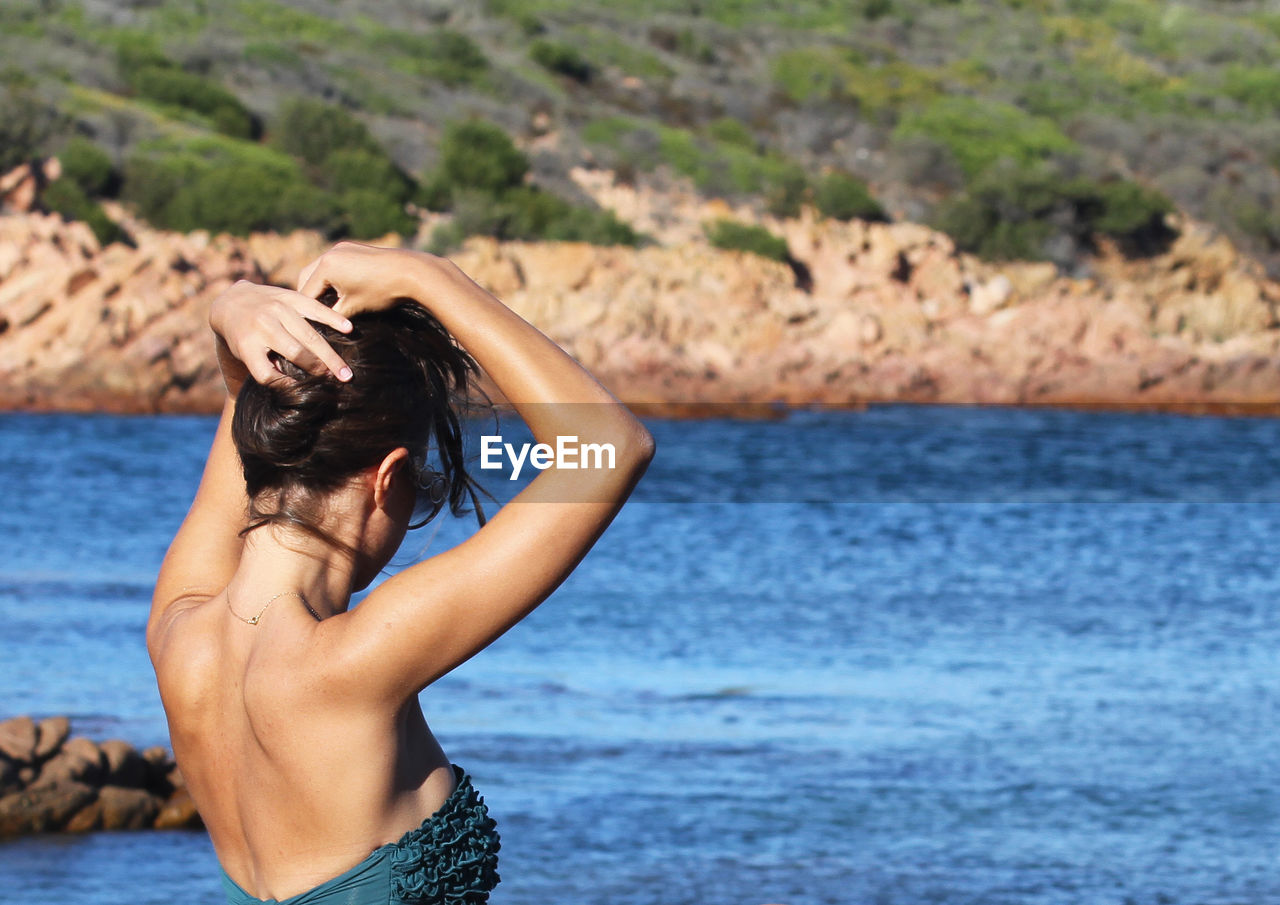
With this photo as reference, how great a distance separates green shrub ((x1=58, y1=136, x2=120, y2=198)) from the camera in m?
27.5

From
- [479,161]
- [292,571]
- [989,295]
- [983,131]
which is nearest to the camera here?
[292,571]

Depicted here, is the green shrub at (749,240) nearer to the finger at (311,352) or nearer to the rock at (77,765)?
the rock at (77,765)

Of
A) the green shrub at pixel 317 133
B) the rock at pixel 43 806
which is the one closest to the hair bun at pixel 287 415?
the rock at pixel 43 806

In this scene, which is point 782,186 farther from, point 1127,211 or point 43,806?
point 43,806

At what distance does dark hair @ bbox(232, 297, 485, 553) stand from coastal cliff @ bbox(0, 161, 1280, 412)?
71.5 feet

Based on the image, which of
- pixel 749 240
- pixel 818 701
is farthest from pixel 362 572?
pixel 749 240

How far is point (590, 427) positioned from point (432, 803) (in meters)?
0.35

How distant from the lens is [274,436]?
4.31ft

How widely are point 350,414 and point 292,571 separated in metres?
0.14

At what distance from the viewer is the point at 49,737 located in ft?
19.5

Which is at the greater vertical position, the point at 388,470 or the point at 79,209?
the point at 388,470

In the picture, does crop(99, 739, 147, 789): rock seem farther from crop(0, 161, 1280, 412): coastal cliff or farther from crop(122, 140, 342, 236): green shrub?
crop(122, 140, 342, 236): green shrub

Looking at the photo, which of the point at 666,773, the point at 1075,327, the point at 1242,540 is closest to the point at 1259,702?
the point at 666,773

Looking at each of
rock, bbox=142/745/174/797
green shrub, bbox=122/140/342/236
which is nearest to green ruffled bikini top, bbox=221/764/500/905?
rock, bbox=142/745/174/797
